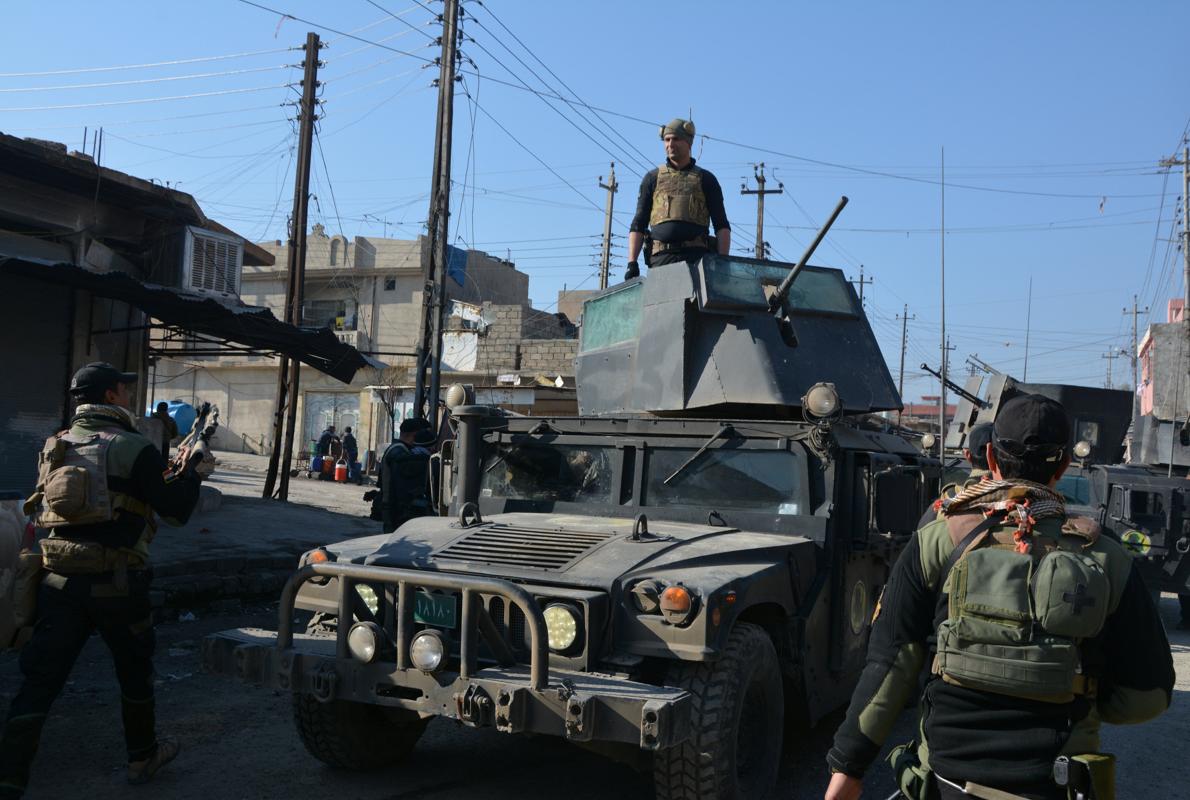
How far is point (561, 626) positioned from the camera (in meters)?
4.08

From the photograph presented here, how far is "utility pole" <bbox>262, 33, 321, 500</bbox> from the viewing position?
16.5 meters

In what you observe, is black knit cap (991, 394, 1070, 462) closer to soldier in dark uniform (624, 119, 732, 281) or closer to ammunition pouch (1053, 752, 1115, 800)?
ammunition pouch (1053, 752, 1115, 800)

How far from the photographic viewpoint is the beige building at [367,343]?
3084 cm

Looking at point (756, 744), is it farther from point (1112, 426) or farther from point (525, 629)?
point (1112, 426)

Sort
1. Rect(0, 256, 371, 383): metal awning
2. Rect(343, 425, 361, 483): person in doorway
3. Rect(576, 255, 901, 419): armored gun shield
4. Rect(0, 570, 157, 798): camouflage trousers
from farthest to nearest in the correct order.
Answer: Rect(343, 425, 361, 483): person in doorway
Rect(0, 256, 371, 383): metal awning
Rect(576, 255, 901, 419): armored gun shield
Rect(0, 570, 157, 798): camouflage trousers

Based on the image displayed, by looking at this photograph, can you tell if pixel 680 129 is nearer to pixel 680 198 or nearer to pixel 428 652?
pixel 680 198

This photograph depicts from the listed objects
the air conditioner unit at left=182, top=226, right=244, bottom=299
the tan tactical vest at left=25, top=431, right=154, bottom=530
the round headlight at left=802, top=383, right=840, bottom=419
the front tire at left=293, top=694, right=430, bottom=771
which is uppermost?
the air conditioner unit at left=182, top=226, right=244, bottom=299

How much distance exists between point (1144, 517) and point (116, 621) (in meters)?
10.3

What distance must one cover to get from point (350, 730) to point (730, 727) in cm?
177

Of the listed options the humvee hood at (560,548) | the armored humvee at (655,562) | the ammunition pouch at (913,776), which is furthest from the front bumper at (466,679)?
the ammunition pouch at (913,776)

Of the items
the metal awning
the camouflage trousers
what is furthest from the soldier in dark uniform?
the metal awning

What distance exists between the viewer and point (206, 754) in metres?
5.07

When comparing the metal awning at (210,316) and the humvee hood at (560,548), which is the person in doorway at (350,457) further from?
the humvee hood at (560,548)

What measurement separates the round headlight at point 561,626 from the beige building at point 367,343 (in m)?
24.5
